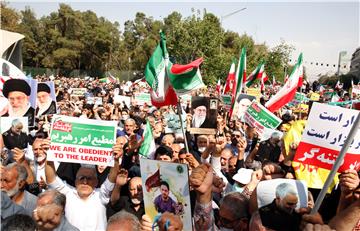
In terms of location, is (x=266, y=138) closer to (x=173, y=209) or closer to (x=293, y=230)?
(x=173, y=209)

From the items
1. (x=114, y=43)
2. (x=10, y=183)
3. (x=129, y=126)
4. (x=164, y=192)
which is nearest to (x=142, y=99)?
(x=129, y=126)

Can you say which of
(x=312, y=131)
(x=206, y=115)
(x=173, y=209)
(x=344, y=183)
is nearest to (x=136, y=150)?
(x=206, y=115)

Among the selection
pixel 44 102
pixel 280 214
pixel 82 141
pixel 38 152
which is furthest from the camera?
pixel 44 102

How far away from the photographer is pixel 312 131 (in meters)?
3.52

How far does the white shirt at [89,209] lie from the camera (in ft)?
13.0

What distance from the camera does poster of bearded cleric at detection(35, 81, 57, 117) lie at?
7746mm

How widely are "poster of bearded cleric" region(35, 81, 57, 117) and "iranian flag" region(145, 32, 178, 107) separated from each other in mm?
2301

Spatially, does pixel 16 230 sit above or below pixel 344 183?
below

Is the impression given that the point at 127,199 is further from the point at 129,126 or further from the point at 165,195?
the point at 129,126

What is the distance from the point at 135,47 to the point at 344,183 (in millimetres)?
67725

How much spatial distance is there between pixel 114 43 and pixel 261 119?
186 feet

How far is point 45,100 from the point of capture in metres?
7.85

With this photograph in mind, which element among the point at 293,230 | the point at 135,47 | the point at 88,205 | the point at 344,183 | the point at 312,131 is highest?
the point at 135,47

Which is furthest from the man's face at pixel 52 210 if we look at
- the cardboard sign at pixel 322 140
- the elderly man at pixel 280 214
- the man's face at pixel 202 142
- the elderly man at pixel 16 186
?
the man's face at pixel 202 142
